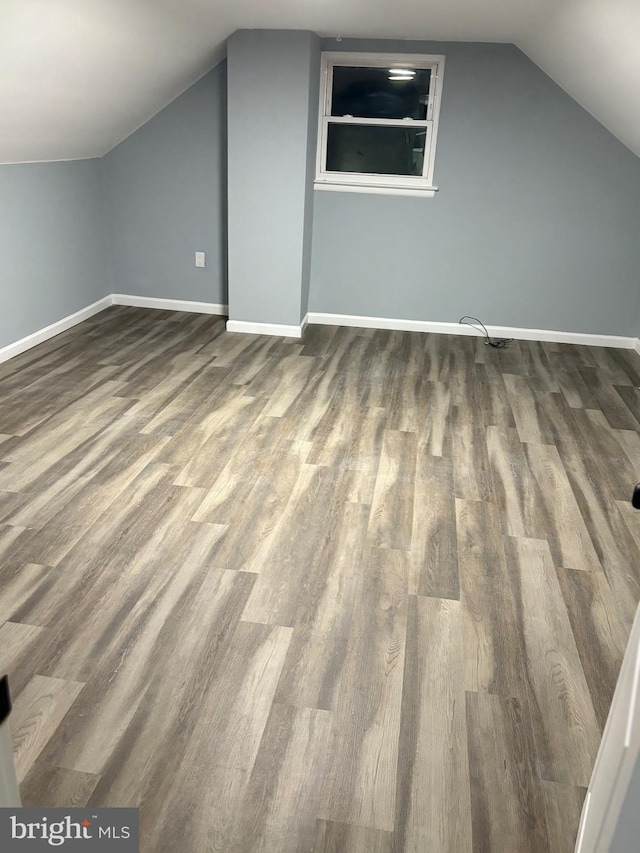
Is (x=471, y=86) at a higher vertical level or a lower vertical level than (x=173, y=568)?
higher

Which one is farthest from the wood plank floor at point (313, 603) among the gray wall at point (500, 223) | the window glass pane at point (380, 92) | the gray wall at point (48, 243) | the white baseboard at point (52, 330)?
the window glass pane at point (380, 92)

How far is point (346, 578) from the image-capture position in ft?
7.63

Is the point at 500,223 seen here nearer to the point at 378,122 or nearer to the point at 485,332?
the point at 485,332

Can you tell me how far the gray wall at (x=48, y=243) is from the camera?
4.11 meters

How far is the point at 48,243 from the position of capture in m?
4.50

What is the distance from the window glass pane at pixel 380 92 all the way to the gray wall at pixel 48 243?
1.87 meters

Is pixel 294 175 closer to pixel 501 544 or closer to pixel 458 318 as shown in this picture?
pixel 458 318

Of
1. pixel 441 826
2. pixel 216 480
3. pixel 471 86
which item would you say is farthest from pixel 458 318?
pixel 441 826

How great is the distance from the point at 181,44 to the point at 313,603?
3325 millimetres

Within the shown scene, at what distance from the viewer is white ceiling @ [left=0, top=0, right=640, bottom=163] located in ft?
9.20

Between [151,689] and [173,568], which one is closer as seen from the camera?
[151,689]

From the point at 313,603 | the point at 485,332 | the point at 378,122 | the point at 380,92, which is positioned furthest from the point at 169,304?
the point at 313,603

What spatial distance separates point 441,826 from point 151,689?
0.81m

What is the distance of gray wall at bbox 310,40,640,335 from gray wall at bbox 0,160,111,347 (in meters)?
1.68
